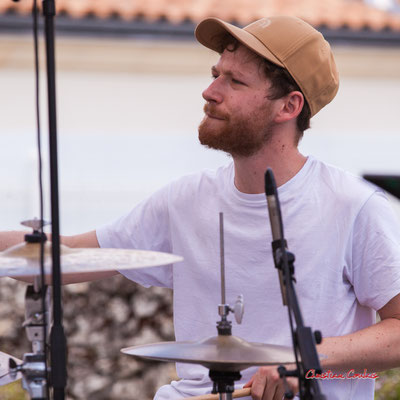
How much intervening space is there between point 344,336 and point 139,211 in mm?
795

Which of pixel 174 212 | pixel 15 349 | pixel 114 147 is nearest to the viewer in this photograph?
pixel 174 212

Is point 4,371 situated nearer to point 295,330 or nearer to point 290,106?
point 295,330

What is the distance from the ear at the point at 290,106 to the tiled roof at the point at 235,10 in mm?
4252

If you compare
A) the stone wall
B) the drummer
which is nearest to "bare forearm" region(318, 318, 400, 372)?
the drummer

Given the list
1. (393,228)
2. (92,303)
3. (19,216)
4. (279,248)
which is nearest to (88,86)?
(19,216)

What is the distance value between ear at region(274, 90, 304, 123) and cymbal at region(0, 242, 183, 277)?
849 millimetres

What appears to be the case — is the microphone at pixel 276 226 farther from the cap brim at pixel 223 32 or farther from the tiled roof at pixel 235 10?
the tiled roof at pixel 235 10

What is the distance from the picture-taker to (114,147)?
6.46 metres

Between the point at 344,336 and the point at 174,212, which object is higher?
the point at 174,212

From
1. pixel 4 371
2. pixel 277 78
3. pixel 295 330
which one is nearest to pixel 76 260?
pixel 4 371

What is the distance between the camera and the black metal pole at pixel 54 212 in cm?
185

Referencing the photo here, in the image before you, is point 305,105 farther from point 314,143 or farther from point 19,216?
point 314,143

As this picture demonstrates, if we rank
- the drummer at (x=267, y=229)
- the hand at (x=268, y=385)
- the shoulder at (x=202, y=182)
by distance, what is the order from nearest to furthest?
the hand at (x=268, y=385) < the drummer at (x=267, y=229) < the shoulder at (x=202, y=182)

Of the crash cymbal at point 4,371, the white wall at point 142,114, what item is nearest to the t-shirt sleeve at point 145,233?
the crash cymbal at point 4,371
